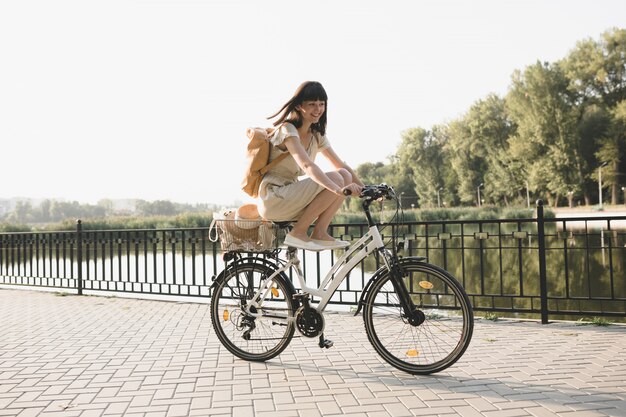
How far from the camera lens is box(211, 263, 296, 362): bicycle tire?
4.13m

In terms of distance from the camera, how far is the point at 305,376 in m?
3.85

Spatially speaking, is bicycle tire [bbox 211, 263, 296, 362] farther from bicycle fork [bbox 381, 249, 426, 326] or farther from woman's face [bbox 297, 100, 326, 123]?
woman's face [bbox 297, 100, 326, 123]

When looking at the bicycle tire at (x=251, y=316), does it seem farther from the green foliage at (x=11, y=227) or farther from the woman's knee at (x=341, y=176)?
the green foliage at (x=11, y=227)

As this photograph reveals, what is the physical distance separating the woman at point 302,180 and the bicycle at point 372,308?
0.18m

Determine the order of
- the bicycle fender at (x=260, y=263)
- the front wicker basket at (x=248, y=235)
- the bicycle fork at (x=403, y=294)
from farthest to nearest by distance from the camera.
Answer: the front wicker basket at (x=248, y=235) < the bicycle fender at (x=260, y=263) < the bicycle fork at (x=403, y=294)

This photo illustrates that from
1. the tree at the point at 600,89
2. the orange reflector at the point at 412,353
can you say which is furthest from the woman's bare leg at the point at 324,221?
the tree at the point at 600,89

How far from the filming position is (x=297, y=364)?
4.18m

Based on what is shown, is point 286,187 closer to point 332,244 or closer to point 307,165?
point 307,165

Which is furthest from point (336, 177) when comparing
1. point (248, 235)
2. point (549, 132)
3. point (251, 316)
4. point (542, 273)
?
point (549, 132)

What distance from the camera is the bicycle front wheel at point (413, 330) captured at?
3.67 metres

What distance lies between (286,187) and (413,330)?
1264 mm

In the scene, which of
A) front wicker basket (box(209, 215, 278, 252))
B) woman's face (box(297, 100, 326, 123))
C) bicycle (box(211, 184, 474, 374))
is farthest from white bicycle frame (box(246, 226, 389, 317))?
woman's face (box(297, 100, 326, 123))

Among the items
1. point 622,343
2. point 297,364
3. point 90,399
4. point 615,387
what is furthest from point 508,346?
point 90,399

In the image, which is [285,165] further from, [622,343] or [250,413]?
[622,343]
